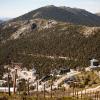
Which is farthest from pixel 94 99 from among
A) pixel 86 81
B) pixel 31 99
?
pixel 86 81

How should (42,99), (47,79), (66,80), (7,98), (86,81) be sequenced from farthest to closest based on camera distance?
(47,79)
(66,80)
(86,81)
(42,99)
(7,98)

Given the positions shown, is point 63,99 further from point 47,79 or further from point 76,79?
point 47,79

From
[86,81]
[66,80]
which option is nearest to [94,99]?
[86,81]

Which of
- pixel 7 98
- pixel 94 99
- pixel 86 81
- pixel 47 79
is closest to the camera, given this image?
pixel 7 98

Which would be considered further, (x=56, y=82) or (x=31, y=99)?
(x=56, y=82)

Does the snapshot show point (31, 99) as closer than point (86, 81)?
Yes

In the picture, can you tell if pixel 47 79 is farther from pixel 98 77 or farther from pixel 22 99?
pixel 22 99

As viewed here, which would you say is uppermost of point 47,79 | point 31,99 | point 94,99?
point 31,99

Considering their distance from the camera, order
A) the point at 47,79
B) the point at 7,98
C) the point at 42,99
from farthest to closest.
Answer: the point at 47,79
the point at 42,99
the point at 7,98

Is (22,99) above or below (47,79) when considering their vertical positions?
above
